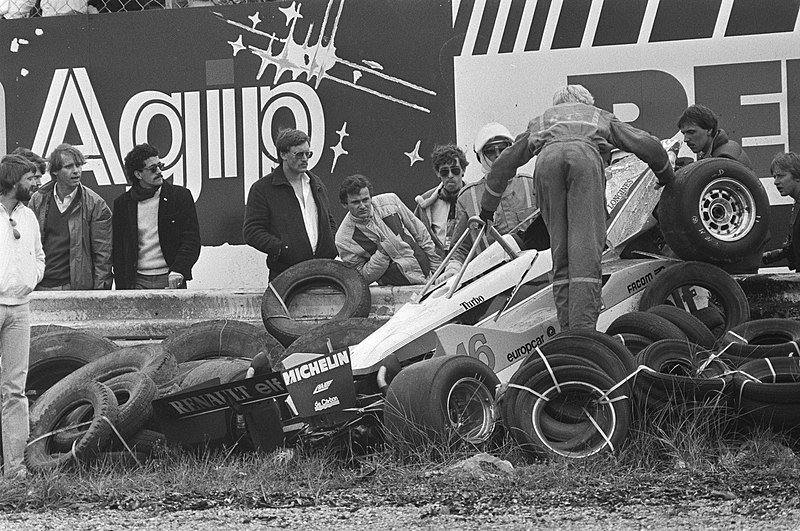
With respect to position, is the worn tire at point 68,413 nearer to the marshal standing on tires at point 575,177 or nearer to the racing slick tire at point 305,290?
the racing slick tire at point 305,290

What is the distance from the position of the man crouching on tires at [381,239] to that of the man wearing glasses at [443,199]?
0.70 feet

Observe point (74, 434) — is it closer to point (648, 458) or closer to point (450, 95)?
point (648, 458)

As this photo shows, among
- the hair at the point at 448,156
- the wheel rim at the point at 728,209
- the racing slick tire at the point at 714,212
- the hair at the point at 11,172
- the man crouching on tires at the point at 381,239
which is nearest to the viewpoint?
the hair at the point at 11,172

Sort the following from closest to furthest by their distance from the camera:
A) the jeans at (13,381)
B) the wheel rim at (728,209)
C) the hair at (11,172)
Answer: the jeans at (13,381) → the hair at (11,172) → the wheel rim at (728,209)

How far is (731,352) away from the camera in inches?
291

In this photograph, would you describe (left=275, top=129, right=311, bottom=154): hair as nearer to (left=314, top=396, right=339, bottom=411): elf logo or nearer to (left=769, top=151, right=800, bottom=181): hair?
(left=314, top=396, right=339, bottom=411): elf logo

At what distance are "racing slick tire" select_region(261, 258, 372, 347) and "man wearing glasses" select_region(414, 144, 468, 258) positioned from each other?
2.84ft

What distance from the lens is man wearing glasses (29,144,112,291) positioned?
416 inches

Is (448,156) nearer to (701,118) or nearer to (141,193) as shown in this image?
(701,118)

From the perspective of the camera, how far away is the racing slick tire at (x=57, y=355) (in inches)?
354

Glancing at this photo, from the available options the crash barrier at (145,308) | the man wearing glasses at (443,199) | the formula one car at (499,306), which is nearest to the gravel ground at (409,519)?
the formula one car at (499,306)

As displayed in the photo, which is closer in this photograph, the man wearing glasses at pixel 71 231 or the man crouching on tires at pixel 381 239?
the man crouching on tires at pixel 381 239

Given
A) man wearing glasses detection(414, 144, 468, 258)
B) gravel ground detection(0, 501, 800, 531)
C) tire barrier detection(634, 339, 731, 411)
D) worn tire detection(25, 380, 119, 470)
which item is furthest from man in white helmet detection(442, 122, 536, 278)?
gravel ground detection(0, 501, 800, 531)

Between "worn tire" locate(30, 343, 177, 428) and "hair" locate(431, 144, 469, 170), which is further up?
"hair" locate(431, 144, 469, 170)
